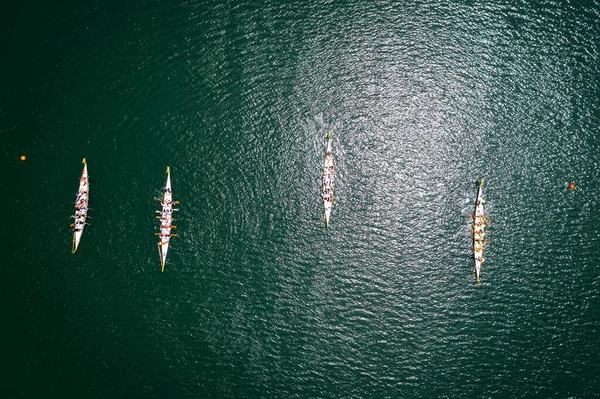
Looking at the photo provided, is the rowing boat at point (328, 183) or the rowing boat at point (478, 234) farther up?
the rowing boat at point (328, 183)

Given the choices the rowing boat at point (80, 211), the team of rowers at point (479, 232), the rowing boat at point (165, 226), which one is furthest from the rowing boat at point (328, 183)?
the rowing boat at point (80, 211)

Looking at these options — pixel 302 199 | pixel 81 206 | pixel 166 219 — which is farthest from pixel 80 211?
pixel 302 199

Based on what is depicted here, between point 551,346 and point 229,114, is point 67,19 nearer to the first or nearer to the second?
point 229,114

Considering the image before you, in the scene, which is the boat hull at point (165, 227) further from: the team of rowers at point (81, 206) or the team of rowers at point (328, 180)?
the team of rowers at point (328, 180)

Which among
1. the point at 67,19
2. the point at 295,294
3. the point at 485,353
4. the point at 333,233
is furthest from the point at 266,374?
the point at 67,19

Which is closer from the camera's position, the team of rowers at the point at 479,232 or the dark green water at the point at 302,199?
the dark green water at the point at 302,199

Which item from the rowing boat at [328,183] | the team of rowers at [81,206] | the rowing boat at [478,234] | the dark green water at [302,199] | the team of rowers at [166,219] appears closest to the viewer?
the dark green water at [302,199]

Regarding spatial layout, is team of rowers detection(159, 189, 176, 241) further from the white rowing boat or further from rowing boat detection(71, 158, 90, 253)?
the white rowing boat
